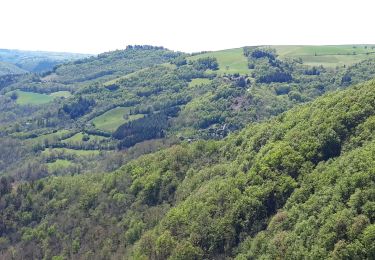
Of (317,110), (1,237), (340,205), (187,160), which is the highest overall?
(317,110)

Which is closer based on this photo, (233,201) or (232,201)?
(233,201)

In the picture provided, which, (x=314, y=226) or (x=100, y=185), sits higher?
(x=314, y=226)

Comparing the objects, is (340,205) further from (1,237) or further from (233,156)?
(1,237)

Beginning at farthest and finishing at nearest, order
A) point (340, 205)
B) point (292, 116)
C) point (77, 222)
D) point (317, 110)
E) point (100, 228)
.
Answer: point (77, 222) → point (100, 228) → point (292, 116) → point (317, 110) → point (340, 205)

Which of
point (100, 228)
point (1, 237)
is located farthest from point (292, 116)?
point (1, 237)

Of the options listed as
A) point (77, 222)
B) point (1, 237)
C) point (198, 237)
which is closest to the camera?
point (198, 237)

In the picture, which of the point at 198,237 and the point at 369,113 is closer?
the point at 369,113

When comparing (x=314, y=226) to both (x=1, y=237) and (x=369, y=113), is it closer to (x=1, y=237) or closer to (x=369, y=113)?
(x=369, y=113)
